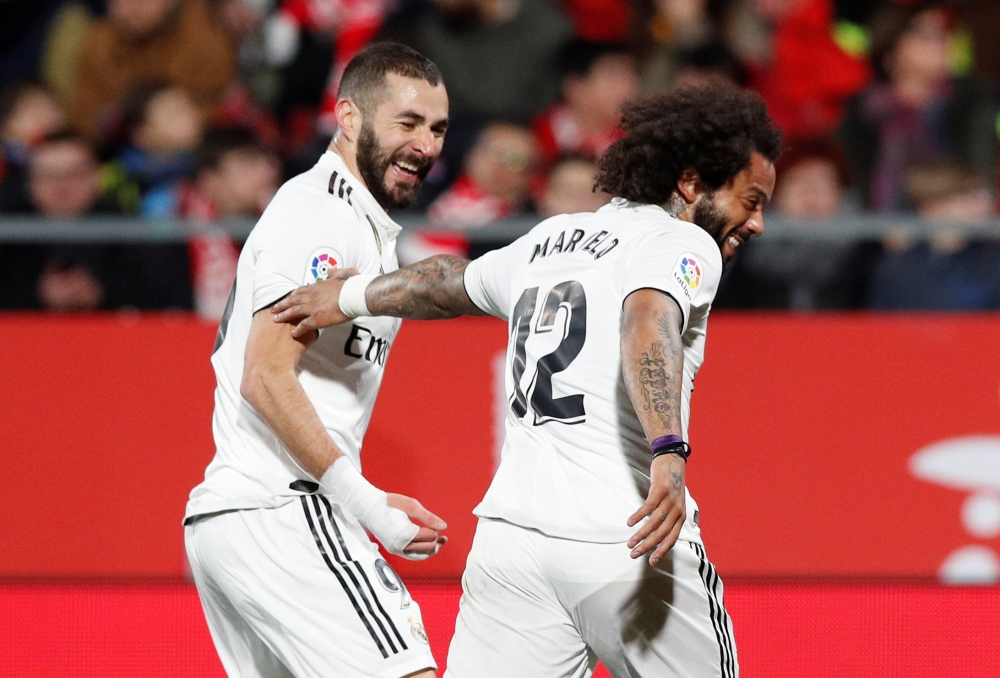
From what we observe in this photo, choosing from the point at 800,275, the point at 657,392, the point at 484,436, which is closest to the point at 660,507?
the point at 657,392

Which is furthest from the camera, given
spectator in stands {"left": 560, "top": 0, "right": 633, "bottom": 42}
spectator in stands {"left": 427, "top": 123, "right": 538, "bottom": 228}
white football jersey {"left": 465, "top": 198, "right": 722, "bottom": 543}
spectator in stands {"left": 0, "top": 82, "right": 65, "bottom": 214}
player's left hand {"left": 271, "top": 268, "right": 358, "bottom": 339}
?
spectator in stands {"left": 560, "top": 0, "right": 633, "bottom": 42}

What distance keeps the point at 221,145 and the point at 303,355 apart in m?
3.71

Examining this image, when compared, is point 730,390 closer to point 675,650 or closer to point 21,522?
point 675,650

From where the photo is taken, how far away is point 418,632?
133 inches

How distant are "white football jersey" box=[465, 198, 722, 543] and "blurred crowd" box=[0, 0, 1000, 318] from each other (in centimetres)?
283

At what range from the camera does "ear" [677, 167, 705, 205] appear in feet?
11.0

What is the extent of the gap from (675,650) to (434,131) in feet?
5.72

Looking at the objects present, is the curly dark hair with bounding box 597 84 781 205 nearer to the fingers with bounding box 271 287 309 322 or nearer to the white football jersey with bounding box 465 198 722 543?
the white football jersey with bounding box 465 198 722 543

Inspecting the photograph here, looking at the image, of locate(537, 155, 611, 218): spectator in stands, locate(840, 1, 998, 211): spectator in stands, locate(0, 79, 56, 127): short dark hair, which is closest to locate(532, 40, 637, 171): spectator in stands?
locate(537, 155, 611, 218): spectator in stands

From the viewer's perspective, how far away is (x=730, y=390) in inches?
232

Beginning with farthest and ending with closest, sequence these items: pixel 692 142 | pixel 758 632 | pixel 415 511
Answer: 1. pixel 758 632
2. pixel 415 511
3. pixel 692 142

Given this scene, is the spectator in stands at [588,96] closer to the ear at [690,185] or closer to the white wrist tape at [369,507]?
the ear at [690,185]

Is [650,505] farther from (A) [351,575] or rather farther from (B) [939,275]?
(B) [939,275]

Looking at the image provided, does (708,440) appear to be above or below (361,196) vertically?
below
